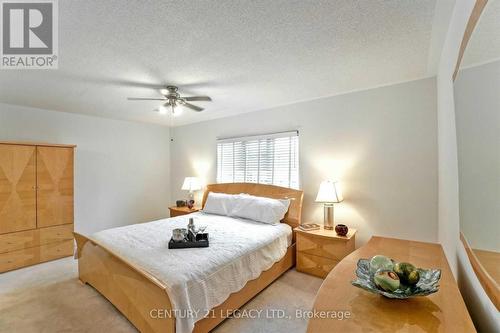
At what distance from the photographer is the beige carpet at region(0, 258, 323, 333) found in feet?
6.64

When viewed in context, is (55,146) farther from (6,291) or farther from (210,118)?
(210,118)

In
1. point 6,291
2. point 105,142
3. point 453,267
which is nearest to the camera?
point 453,267

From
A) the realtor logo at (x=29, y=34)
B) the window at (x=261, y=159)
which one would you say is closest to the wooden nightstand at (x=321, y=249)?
the window at (x=261, y=159)

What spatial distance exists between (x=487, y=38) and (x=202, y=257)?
217 cm

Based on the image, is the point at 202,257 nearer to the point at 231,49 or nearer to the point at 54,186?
the point at 231,49

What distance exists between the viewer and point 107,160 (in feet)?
14.6

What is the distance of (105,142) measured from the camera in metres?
4.43

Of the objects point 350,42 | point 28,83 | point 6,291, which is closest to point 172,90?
point 28,83

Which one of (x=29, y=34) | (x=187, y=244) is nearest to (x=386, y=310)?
(x=187, y=244)

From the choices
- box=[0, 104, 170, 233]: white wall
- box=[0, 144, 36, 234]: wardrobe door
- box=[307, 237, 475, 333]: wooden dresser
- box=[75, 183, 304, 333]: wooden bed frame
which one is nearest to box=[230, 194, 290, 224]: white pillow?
box=[75, 183, 304, 333]: wooden bed frame

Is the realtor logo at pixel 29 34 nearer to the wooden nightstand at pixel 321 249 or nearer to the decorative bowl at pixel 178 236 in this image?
the decorative bowl at pixel 178 236

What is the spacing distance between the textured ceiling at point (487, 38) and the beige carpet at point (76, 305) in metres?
2.22

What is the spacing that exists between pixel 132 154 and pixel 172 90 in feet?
9.00

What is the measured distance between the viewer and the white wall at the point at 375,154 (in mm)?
2598
